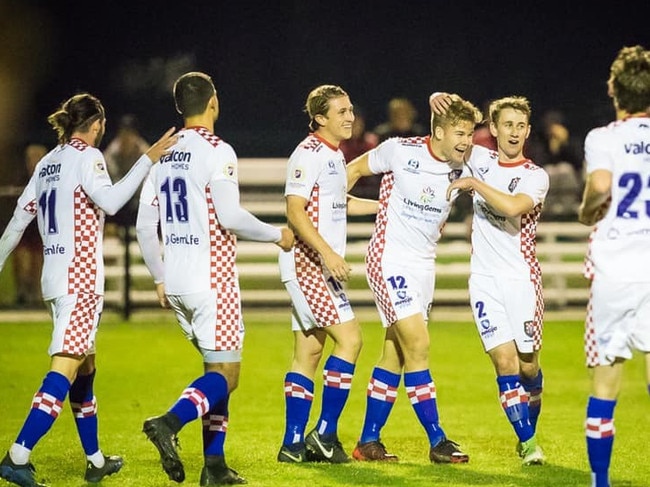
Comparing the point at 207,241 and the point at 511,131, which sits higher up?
the point at 511,131

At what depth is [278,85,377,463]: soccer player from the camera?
27.5ft

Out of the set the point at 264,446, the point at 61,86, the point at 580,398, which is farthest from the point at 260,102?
the point at 264,446

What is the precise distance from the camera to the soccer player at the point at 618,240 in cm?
664

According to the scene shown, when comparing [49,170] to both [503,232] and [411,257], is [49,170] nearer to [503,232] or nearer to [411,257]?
[411,257]

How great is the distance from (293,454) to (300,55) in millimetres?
19895

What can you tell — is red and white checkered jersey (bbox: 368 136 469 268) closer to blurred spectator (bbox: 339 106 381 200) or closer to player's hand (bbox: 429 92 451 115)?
player's hand (bbox: 429 92 451 115)

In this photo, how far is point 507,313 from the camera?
27.3ft

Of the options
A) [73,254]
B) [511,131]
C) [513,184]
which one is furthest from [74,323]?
[511,131]

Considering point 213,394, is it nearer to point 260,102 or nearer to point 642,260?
point 642,260

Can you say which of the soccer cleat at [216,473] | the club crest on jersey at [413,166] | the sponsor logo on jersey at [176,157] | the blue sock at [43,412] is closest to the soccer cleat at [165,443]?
the soccer cleat at [216,473]

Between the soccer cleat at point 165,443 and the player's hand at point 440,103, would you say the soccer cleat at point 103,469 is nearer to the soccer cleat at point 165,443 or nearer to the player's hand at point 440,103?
the soccer cleat at point 165,443

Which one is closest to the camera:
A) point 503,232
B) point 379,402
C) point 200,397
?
point 200,397

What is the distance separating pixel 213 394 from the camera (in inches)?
287

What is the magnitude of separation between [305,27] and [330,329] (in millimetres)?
19884
